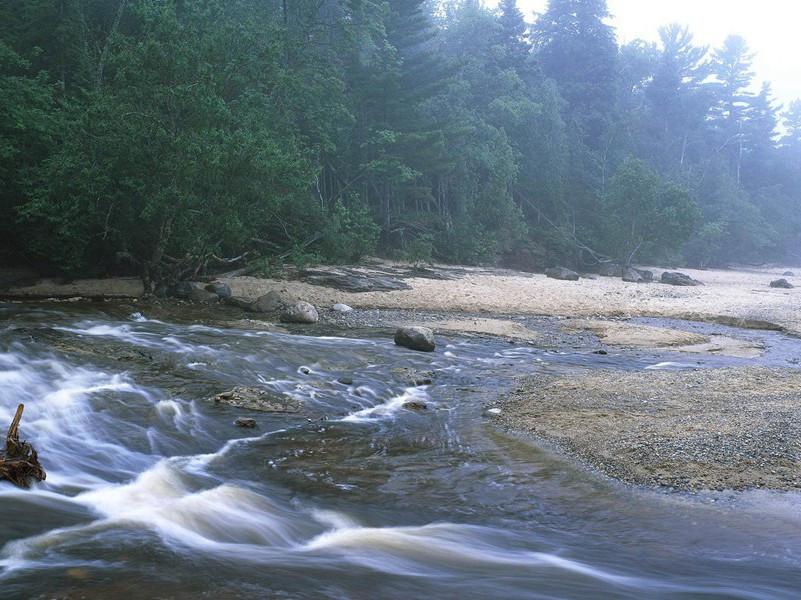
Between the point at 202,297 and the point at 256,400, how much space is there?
9.48 metres

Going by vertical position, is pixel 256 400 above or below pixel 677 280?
below

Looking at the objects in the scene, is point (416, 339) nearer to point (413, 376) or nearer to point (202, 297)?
point (413, 376)

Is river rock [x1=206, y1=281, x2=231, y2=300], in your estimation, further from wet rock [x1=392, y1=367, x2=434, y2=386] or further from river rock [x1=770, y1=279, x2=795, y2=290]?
river rock [x1=770, y1=279, x2=795, y2=290]

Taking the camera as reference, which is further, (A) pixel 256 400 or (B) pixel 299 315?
(B) pixel 299 315

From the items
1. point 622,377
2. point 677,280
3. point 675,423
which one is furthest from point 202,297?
point 677,280

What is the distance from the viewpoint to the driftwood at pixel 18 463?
518 cm

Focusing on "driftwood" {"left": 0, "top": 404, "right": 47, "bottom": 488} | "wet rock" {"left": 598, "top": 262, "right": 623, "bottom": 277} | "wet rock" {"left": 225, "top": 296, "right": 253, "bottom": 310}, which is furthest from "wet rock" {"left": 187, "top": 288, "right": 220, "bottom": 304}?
"wet rock" {"left": 598, "top": 262, "right": 623, "bottom": 277}

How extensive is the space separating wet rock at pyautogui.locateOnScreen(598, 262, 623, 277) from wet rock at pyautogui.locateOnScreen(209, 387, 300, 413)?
2985cm

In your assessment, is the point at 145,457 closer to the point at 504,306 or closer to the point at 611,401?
the point at 611,401

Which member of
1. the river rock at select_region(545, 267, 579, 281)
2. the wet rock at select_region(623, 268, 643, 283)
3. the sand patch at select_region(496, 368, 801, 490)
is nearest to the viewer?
the sand patch at select_region(496, 368, 801, 490)

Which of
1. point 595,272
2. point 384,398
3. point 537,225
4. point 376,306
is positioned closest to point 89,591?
point 384,398

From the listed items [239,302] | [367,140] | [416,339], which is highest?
[367,140]

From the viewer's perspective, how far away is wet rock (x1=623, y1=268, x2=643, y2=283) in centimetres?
3250

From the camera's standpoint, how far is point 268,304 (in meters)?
16.5
